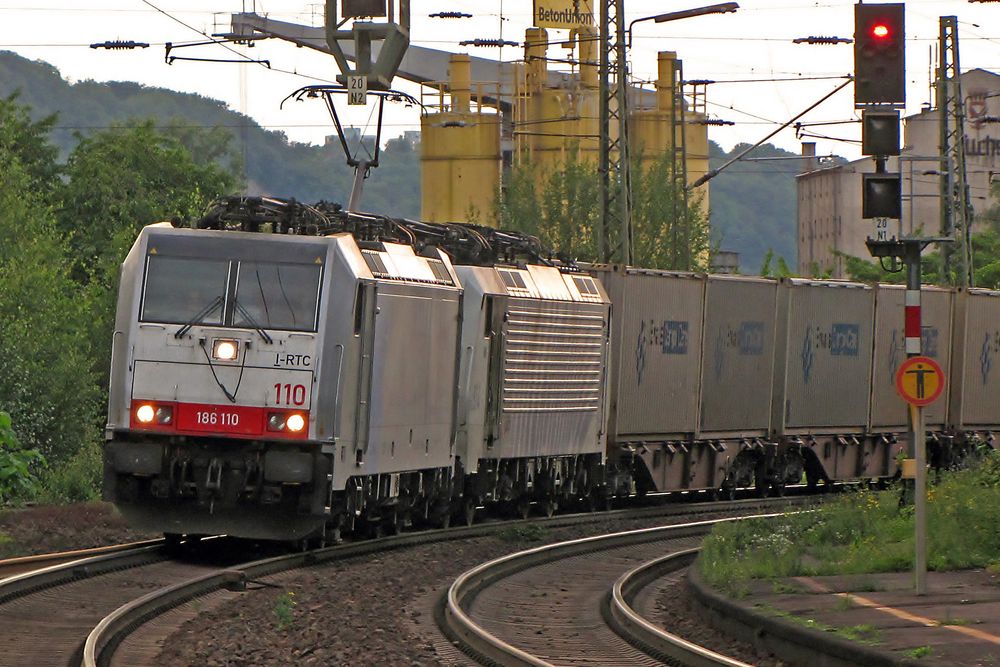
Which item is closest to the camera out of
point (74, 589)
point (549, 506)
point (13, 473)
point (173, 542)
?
point (74, 589)

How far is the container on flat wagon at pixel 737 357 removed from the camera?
28.5 m

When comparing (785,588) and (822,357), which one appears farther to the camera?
(822,357)

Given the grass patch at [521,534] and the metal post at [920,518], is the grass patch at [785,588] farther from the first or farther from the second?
the grass patch at [521,534]

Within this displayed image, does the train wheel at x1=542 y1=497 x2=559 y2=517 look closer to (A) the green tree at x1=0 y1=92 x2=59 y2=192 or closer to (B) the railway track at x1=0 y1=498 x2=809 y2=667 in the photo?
(B) the railway track at x1=0 y1=498 x2=809 y2=667

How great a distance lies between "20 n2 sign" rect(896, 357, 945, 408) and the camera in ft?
44.1

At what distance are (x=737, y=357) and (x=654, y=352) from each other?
2247 mm

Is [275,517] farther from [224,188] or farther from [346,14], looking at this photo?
[224,188]

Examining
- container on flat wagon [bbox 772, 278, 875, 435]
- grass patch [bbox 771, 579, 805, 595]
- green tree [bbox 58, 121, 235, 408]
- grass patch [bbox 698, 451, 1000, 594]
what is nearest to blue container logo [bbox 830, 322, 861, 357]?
container on flat wagon [bbox 772, 278, 875, 435]

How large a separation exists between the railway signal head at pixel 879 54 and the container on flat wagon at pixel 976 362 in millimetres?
18524

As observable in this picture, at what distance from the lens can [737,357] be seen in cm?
2895

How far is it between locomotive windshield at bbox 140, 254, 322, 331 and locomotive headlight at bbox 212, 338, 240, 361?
7.0 inches

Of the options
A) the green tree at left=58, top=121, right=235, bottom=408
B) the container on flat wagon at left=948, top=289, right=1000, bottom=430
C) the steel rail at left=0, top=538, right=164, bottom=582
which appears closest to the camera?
the steel rail at left=0, top=538, right=164, bottom=582

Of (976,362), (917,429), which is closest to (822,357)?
(976,362)

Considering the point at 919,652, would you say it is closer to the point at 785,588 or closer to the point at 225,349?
the point at 785,588
